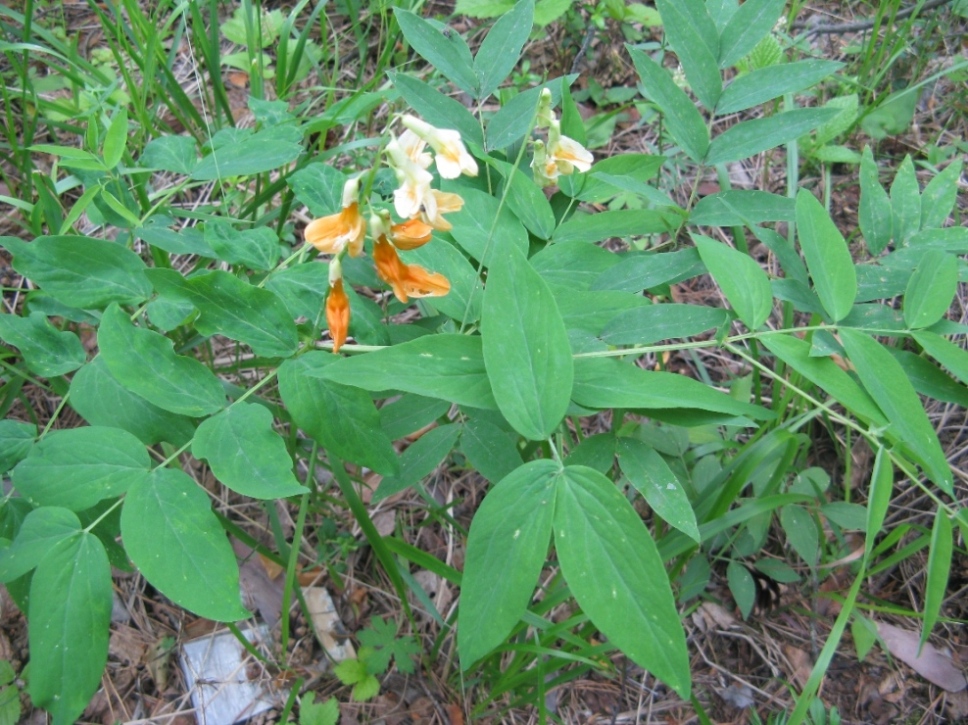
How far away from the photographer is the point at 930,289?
49.9 inches

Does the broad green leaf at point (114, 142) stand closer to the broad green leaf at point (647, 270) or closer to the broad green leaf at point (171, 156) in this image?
the broad green leaf at point (171, 156)

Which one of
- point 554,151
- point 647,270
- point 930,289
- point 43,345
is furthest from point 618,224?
point 43,345

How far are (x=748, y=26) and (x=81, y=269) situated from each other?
1.44 meters

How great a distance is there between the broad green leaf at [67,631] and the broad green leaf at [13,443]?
0.98 ft

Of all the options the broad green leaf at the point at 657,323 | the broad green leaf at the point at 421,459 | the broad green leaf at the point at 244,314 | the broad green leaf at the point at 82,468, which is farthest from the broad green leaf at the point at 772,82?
the broad green leaf at the point at 82,468

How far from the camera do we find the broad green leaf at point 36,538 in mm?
1102

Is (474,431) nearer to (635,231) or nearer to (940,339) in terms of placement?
(635,231)

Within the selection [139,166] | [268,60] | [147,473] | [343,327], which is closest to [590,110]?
[268,60]

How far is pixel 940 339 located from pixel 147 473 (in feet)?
4.72

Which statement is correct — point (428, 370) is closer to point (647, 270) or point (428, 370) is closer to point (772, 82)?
point (647, 270)

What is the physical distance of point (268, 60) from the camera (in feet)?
9.16

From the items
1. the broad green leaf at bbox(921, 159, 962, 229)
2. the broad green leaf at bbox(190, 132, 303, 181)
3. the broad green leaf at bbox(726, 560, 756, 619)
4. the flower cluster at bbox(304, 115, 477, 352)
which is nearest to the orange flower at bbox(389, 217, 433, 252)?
the flower cluster at bbox(304, 115, 477, 352)

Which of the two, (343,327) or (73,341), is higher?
(343,327)

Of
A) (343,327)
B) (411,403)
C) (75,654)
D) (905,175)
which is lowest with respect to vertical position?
(75,654)
